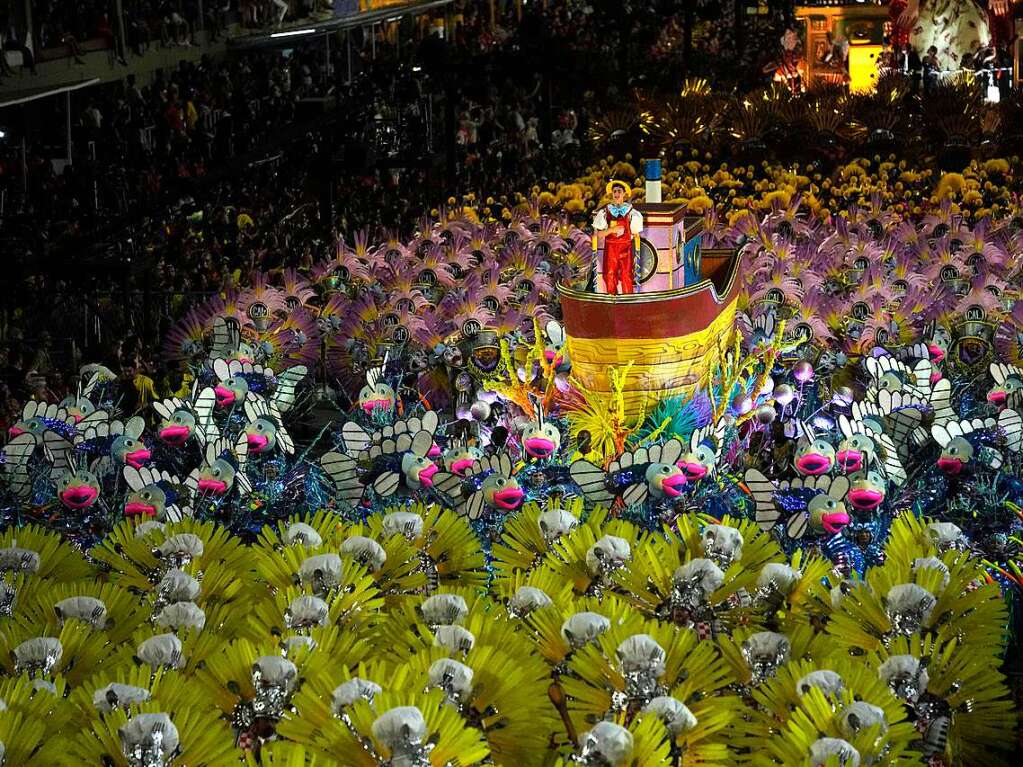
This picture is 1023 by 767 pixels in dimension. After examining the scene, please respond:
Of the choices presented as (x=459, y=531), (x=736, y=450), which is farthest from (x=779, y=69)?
(x=459, y=531)

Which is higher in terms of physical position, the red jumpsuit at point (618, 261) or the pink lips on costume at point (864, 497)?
the red jumpsuit at point (618, 261)

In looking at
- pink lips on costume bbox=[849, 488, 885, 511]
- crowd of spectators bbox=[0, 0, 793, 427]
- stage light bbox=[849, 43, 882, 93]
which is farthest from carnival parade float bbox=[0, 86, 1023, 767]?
stage light bbox=[849, 43, 882, 93]

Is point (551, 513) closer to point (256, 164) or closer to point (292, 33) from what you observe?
point (256, 164)

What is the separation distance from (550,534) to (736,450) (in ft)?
14.7

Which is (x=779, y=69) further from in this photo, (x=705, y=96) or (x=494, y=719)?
(x=494, y=719)

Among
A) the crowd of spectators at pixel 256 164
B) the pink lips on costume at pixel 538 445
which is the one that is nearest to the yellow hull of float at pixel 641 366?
the pink lips on costume at pixel 538 445

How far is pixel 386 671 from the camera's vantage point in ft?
22.0

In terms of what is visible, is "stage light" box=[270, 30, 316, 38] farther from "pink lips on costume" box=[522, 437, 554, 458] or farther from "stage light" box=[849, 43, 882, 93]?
"pink lips on costume" box=[522, 437, 554, 458]

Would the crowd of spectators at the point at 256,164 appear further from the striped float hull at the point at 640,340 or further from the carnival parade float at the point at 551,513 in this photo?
the striped float hull at the point at 640,340

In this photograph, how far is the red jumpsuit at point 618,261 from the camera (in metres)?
12.8

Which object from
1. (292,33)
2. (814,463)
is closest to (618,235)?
(814,463)

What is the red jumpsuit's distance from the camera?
12836 mm

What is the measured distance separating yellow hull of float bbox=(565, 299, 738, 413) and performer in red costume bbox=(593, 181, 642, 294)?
0.41 meters

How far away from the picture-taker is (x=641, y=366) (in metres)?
12.8
